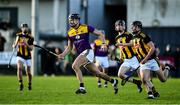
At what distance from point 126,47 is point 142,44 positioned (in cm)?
191

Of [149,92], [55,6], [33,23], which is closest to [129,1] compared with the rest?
[55,6]

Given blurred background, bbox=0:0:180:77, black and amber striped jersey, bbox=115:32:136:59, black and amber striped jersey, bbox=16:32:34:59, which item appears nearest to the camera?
black and amber striped jersey, bbox=115:32:136:59

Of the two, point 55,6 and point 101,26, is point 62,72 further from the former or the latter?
point 101,26

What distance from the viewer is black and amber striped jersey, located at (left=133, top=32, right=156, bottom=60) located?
1845 centimetres

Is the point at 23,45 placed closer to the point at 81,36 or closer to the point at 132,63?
the point at 81,36

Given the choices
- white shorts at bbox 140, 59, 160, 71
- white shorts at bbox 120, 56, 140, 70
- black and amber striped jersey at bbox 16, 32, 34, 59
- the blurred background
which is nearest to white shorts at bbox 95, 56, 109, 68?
black and amber striped jersey at bbox 16, 32, 34, 59

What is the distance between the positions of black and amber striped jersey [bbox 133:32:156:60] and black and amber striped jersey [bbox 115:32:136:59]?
1.41 metres

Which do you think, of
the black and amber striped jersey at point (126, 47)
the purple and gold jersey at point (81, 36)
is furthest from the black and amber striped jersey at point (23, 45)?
the black and amber striped jersey at point (126, 47)

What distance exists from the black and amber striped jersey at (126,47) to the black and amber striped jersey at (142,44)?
1413mm

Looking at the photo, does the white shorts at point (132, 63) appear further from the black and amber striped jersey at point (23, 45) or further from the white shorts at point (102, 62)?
the white shorts at point (102, 62)

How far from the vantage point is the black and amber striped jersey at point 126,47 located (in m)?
20.2

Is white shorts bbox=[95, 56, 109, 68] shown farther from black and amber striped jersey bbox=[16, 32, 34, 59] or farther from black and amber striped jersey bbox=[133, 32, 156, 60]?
black and amber striped jersey bbox=[133, 32, 156, 60]

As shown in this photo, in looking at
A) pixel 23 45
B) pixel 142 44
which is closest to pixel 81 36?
pixel 142 44

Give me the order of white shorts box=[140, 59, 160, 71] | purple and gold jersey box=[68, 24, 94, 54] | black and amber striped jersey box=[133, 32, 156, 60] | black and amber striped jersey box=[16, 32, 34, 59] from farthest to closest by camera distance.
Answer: black and amber striped jersey box=[16, 32, 34, 59], purple and gold jersey box=[68, 24, 94, 54], white shorts box=[140, 59, 160, 71], black and amber striped jersey box=[133, 32, 156, 60]
